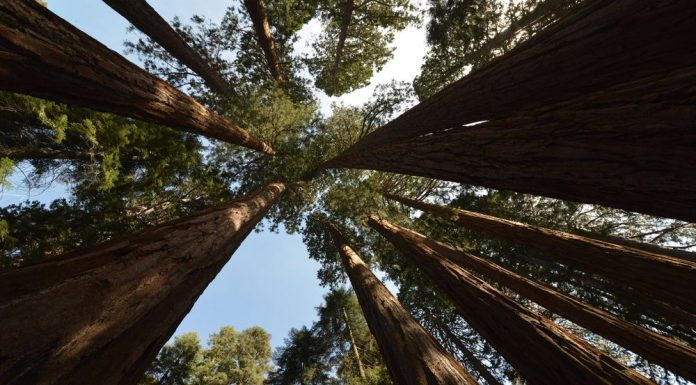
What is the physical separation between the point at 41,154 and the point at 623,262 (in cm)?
1100

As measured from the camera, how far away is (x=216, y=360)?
17.0m

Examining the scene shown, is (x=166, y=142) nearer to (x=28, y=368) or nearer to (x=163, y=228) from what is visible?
(x=163, y=228)

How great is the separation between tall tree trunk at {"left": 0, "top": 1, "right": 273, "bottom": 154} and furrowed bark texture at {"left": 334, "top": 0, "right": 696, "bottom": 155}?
Result: 4.00 m

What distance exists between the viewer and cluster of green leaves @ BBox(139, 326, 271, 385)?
13.1 meters

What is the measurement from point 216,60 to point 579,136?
13.7 m

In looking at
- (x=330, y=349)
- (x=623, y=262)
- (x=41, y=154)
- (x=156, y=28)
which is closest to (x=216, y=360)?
(x=330, y=349)

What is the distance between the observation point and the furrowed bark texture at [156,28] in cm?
793

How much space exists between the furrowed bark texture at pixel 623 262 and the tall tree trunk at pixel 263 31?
934 centimetres

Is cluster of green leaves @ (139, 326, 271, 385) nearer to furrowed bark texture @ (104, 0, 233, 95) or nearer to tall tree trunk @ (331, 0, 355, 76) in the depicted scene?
furrowed bark texture @ (104, 0, 233, 95)

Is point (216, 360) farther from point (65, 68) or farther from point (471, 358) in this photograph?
point (65, 68)

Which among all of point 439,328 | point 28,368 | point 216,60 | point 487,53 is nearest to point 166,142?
point 28,368

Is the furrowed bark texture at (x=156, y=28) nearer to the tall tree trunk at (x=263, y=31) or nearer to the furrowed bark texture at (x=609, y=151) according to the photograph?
the tall tree trunk at (x=263, y=31)

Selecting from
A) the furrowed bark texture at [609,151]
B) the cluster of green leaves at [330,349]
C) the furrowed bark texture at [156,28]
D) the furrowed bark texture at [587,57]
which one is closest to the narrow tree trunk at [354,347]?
the cluster of green leaves at [330,349]

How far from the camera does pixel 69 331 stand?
158 centimetres
